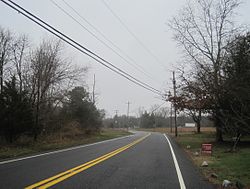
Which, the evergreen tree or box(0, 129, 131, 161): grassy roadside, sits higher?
the evergreen tree

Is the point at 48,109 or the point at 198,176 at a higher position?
the point at 48,109

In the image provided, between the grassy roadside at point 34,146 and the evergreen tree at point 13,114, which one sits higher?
the evergreen tree at point 13,114

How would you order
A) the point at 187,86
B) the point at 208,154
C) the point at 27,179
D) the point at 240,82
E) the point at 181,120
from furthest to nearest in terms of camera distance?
the point at 181,120
the point at 187,86
the point at 208,154
the point at 240,82
the point at 27,179

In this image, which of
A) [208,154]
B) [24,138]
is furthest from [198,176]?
[24,138]

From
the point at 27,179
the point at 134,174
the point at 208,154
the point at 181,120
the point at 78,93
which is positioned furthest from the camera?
the point at 181,120

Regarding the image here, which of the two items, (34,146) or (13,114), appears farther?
(34,146)

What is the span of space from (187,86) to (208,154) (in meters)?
9.02

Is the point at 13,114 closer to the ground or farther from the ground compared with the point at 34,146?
farther from the ground

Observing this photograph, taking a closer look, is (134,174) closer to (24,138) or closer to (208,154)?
(208,154)

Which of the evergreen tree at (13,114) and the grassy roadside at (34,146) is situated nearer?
the grassy roadside at (34,146)

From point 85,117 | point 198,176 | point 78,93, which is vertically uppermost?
point 78,93

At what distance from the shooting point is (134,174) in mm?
9203

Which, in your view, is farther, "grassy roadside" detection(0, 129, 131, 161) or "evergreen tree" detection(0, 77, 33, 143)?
"evergreen tree" detection(0, 77, 33, 143)

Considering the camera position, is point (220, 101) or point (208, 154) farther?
point (220, 101)
